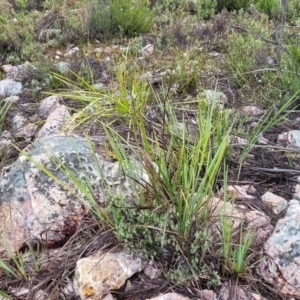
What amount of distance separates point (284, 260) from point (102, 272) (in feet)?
2.19

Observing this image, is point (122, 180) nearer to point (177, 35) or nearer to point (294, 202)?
point (294, 202)

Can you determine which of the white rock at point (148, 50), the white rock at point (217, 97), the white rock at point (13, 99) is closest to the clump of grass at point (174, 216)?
the white rock at point (217, 97)

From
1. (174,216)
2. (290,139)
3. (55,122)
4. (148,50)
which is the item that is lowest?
(148,50)

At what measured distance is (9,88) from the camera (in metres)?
3.74

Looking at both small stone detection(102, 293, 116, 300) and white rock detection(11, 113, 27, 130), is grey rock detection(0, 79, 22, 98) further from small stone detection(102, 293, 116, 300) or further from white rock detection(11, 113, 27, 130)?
small stone detection(102, 293, 116, 300)

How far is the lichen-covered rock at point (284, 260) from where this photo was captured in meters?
1.87

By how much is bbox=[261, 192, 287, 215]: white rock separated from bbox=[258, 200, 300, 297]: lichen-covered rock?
254mm

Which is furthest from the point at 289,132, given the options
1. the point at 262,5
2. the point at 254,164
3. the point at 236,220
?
the point at 262,5

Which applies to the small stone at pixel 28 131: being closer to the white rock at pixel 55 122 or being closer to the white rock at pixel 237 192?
the white rock at pixel 55 122

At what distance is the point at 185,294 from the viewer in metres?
1.88

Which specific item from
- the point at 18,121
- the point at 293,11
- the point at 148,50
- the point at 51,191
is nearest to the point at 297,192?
the point at 51,191

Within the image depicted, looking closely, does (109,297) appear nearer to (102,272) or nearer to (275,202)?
(102,272)

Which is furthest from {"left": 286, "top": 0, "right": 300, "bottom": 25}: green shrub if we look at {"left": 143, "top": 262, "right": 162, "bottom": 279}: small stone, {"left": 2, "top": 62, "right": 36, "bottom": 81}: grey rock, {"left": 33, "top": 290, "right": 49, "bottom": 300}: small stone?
{"left": 33, "top": 290, "right": 49, "bottom": 300}: small stone

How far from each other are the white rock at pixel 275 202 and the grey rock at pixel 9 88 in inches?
82.2
